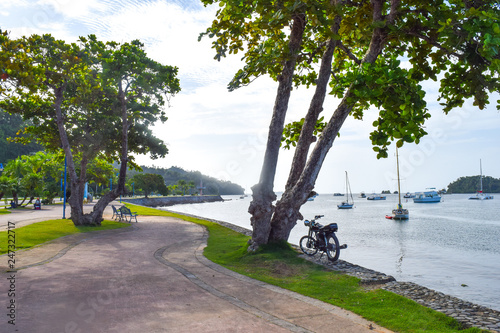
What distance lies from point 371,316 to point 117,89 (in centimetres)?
1812

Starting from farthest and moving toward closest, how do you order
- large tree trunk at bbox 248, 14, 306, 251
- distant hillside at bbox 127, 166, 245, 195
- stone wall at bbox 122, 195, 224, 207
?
distant hillside at bbox 127, 166, 245, 195 → stone wall at bbox 122, 195, 224, 207 → large tree trunk at bbox 248, 14, 306, 251

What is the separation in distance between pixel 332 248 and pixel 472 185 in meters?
171

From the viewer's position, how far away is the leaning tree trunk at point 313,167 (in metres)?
9.17

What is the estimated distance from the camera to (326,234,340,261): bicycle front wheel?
9.96m

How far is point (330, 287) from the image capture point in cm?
733

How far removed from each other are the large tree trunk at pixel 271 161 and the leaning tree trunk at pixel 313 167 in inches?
13.5

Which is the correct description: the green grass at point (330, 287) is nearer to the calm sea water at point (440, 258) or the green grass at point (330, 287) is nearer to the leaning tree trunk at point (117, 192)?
the calm sea water at point (440, 258)

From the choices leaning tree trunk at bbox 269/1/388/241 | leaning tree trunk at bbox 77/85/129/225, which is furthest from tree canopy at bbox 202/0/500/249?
leaning tree trunk at bbox 77/85/129/225

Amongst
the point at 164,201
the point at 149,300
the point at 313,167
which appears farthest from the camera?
the point at 164,201

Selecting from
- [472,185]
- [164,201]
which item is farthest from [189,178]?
[472,185]

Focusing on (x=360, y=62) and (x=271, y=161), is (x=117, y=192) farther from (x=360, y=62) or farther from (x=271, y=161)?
(x=360, y=62)

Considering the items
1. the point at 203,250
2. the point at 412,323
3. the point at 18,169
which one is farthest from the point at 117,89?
the point at 18,169

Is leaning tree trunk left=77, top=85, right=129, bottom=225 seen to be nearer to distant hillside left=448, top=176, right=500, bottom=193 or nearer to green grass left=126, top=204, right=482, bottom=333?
green grass left=126, top=204, right=482, bottom=333

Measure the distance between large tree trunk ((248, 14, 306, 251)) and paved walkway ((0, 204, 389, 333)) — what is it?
2.01 metres
